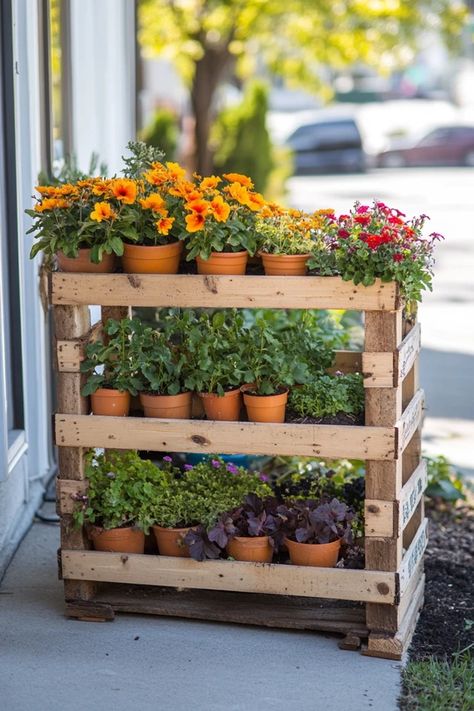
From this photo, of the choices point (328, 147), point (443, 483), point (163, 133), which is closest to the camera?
point (443, 483)

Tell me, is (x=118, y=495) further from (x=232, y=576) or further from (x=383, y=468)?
(x=383, y=468)

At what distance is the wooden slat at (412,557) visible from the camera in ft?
13.0

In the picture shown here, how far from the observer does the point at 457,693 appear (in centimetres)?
361

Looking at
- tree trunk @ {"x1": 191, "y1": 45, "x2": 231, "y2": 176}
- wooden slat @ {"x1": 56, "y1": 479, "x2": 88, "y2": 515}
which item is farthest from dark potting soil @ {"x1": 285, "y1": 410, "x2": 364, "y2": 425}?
tree trunk @ {"x1": 191, "y1": 45, "x2": 231, "y2": 176}

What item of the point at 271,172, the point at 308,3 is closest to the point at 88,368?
the point at 308,3

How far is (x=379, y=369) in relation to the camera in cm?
376

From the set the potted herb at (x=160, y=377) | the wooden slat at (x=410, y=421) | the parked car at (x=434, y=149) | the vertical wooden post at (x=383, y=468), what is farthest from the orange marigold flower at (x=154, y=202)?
the parked car at (x=434, y=149)

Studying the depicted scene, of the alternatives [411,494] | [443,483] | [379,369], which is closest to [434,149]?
[443,483]

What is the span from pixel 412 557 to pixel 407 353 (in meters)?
0.75

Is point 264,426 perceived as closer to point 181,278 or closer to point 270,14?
point 181,278

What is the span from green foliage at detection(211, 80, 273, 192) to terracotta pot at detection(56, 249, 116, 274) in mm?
12945

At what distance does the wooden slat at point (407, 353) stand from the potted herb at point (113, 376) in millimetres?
917

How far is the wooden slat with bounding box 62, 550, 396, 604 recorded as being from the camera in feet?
12.8

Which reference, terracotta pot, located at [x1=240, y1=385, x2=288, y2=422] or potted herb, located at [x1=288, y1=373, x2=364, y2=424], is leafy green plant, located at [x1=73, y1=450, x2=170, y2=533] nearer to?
terracotta pot, located at [x1=240, y1=385, x2=288, y2=422]
